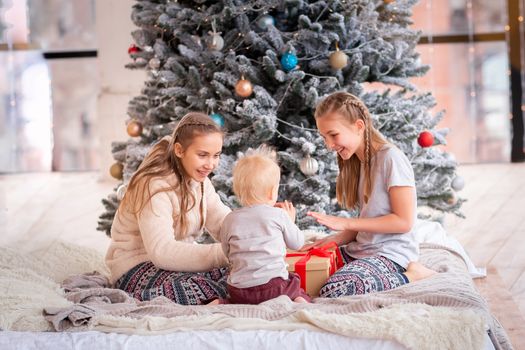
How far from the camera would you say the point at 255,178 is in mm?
2518

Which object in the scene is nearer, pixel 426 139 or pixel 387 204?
pixel 387 204

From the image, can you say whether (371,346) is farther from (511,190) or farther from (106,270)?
(511,190)

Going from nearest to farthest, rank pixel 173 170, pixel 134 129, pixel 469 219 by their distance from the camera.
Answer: pixel 173 170, pixel 134 129, pixel 469 219

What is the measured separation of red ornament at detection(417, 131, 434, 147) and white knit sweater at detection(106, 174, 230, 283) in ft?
4.10

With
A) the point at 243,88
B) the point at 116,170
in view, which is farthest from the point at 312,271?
the point at 116,170

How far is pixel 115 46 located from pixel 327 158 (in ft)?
12.9

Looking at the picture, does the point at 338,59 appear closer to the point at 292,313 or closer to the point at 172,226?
the point at 172,226

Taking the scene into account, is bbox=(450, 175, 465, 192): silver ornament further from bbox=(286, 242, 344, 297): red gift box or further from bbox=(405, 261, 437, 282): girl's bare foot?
bbox=(286, 242, 344, 297): red gift box

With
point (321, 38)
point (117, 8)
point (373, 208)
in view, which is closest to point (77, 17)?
point (117, 8)

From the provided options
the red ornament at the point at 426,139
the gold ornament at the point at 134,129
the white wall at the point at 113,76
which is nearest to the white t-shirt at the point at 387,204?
the red ornament at the point at 426,139

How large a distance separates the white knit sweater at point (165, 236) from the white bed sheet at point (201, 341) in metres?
0.52

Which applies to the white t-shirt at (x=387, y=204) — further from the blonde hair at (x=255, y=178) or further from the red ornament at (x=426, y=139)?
the red ornament at (x=426, y=139)

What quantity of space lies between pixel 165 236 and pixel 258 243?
350 mm

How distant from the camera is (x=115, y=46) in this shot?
7367 millimetres
